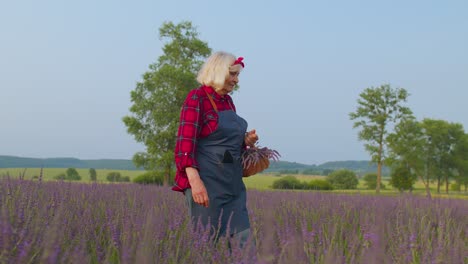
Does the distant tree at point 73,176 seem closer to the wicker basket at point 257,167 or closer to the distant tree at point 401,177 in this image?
the wicker basket at point 257,167

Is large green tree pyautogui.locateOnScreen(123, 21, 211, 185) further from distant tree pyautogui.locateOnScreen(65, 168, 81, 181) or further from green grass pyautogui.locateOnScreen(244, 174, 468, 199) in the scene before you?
distant tree pyautogui.locateOnScreen(65, 168, 81, 181)

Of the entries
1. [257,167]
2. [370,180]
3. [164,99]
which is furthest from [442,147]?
[257,167]

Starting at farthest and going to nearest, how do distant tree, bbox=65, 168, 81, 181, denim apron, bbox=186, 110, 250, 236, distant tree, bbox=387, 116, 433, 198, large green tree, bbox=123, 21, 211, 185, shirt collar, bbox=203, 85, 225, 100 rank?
distant tree, bbox=387, 116, 433, 198 → large green tree, bbox=123, 21, 211, 185 → distant tree, bbox=65, 168, 81, 181 → shirt collar, bbox=203, 85, 225, 100 → denim apron, bbox=186, 110, 250, 236

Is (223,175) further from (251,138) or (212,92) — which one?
(212,92)

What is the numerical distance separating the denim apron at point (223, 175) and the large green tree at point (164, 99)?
18.6 m

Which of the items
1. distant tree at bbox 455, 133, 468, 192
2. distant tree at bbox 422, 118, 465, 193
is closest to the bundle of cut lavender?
distant tree at bbox 422, 118, 465, 193

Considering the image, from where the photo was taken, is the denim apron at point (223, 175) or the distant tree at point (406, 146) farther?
the distant tree at point (406, 146)

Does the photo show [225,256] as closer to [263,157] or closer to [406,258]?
[406,258]

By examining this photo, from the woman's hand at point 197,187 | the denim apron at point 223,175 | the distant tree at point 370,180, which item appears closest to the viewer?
the woman's hand at point 197,187

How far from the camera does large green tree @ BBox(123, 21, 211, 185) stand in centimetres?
2222

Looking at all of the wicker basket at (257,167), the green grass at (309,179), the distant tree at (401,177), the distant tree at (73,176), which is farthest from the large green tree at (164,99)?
the distant tree at (401,177)

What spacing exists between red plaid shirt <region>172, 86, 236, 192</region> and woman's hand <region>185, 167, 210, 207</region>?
56 mm

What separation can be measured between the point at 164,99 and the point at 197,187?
66.8 ft

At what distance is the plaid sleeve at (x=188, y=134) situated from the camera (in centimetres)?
283
